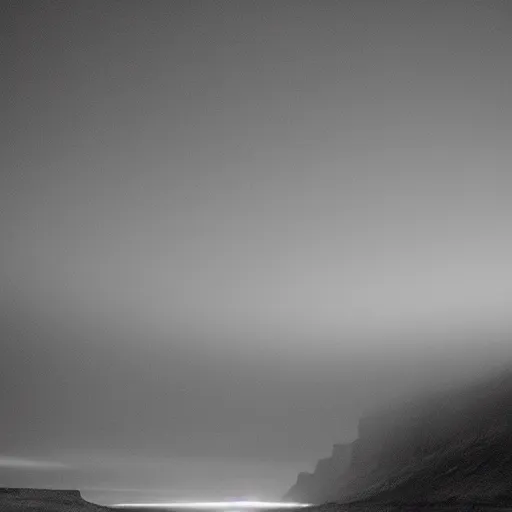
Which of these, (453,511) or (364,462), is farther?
(364,462)

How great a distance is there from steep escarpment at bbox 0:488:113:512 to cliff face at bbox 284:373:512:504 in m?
21.4

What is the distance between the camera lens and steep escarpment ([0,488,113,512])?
1432 inches

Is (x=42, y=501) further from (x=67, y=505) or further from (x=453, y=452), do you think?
(x=453, y=452)

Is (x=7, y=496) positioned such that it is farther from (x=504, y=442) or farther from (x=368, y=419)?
(x=368, y=419)

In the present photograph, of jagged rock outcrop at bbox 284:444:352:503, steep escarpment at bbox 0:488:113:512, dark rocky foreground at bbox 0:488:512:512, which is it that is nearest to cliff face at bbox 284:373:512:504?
dark rocky foreground at bbox 0:488:512:512

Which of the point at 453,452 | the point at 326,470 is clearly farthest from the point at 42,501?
the point at 326,470

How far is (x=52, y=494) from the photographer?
41.7m

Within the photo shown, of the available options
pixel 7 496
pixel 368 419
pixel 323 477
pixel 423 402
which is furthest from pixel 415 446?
pixel 323 477

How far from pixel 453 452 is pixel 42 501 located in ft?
115

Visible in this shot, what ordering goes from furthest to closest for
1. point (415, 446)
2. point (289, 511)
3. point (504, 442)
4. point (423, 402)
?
point (423, 402) → point (415, 446) → point (504, 442) → point (289, 511)

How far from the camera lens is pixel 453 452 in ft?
151

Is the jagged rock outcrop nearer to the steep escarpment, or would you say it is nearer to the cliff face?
the cliff face

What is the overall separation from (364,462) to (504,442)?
255 feet

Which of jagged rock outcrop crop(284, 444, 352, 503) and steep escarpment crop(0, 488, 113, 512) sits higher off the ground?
jagged rock outcrop crop(284, 444, 352, 503)
